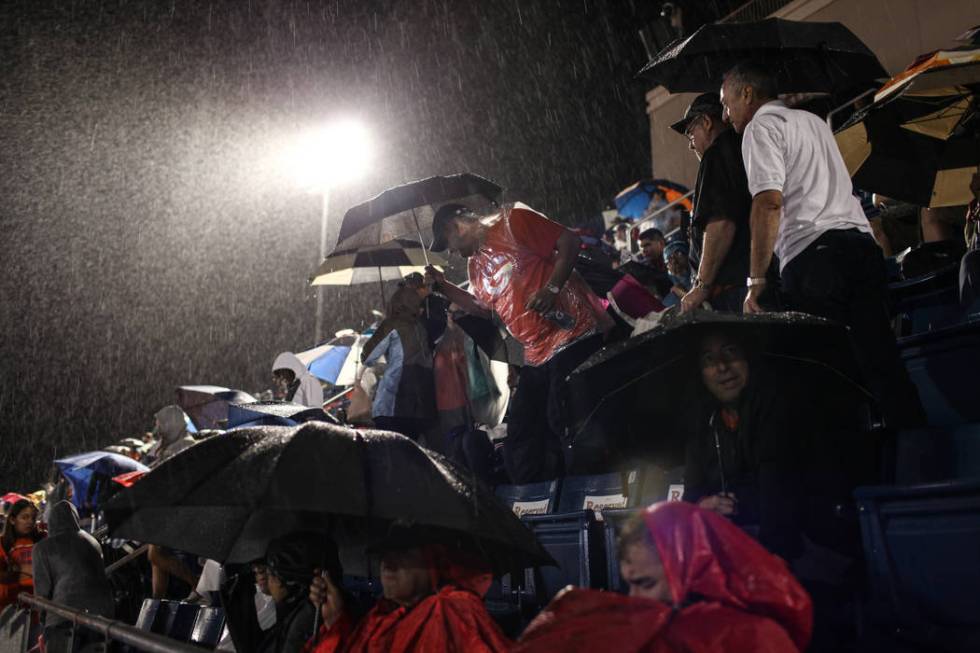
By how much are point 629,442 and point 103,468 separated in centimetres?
906

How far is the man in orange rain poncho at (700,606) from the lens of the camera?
1.76 metres

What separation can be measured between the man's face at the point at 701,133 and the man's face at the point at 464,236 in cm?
154

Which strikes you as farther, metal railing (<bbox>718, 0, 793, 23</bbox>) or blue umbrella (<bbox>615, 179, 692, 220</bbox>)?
metal railing (<bbox>718, 0, 793, 23</bbox>)

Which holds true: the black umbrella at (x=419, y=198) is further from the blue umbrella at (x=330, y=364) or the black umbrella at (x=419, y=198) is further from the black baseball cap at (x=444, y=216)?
the blue umbrella at (x=330, y=364)

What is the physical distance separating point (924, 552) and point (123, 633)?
3073mm

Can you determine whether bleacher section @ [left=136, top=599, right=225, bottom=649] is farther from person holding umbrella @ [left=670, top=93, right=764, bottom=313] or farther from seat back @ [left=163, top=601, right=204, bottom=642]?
person holding umbrella @ [left=670, top=93, right=764, bottom=313]

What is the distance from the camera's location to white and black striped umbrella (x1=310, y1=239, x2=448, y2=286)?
326 inches

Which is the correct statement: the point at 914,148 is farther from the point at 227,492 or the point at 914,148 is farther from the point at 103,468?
the point at 103,468

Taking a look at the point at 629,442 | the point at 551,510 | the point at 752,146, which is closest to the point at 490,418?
the point at 551,510

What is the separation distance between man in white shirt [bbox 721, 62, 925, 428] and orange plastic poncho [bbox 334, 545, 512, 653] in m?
1.68

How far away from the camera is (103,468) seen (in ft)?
35.3

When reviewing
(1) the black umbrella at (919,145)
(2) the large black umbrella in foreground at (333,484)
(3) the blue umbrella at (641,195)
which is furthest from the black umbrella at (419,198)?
(3) the blue umbrella at (641,195)

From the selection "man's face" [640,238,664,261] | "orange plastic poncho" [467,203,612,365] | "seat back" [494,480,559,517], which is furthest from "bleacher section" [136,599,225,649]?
"man's face" [640,238,664,261]

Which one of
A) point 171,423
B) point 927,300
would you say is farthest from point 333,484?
point 171,423
